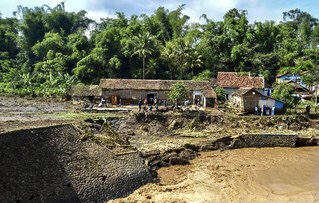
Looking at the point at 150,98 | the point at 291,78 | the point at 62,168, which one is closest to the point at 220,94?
the point at 150,98

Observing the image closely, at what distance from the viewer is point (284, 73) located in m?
53.6

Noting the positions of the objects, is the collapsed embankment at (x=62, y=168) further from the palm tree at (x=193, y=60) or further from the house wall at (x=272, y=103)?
the palm tree at (x=193, y=60)

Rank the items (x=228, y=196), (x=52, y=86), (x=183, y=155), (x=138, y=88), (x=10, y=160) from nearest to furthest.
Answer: (x=10, y=160)
(x=228, y=196)
(x=183, y=155)
(x=138, y=88)
(x=52, y=86)

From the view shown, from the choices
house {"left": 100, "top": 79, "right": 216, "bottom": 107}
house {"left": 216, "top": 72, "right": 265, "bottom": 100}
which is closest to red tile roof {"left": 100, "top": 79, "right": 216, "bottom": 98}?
house {"left": 100, "top": 79, "right": 216, "bottom": 107}

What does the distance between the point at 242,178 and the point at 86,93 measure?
2483cm

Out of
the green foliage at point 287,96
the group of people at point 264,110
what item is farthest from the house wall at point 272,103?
the green foliage at point 287,96

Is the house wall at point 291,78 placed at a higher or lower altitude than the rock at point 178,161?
higher

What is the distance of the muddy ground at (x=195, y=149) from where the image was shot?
20.2 metres

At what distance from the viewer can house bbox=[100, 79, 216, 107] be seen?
41.0m

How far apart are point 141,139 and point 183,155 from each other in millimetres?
5360

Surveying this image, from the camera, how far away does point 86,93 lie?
140 feet

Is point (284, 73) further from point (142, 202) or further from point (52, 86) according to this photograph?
point (142, 202)

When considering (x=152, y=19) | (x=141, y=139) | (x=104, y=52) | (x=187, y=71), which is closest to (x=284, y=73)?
(x=187, y=71)

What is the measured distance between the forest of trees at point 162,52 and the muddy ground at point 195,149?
1254cm
